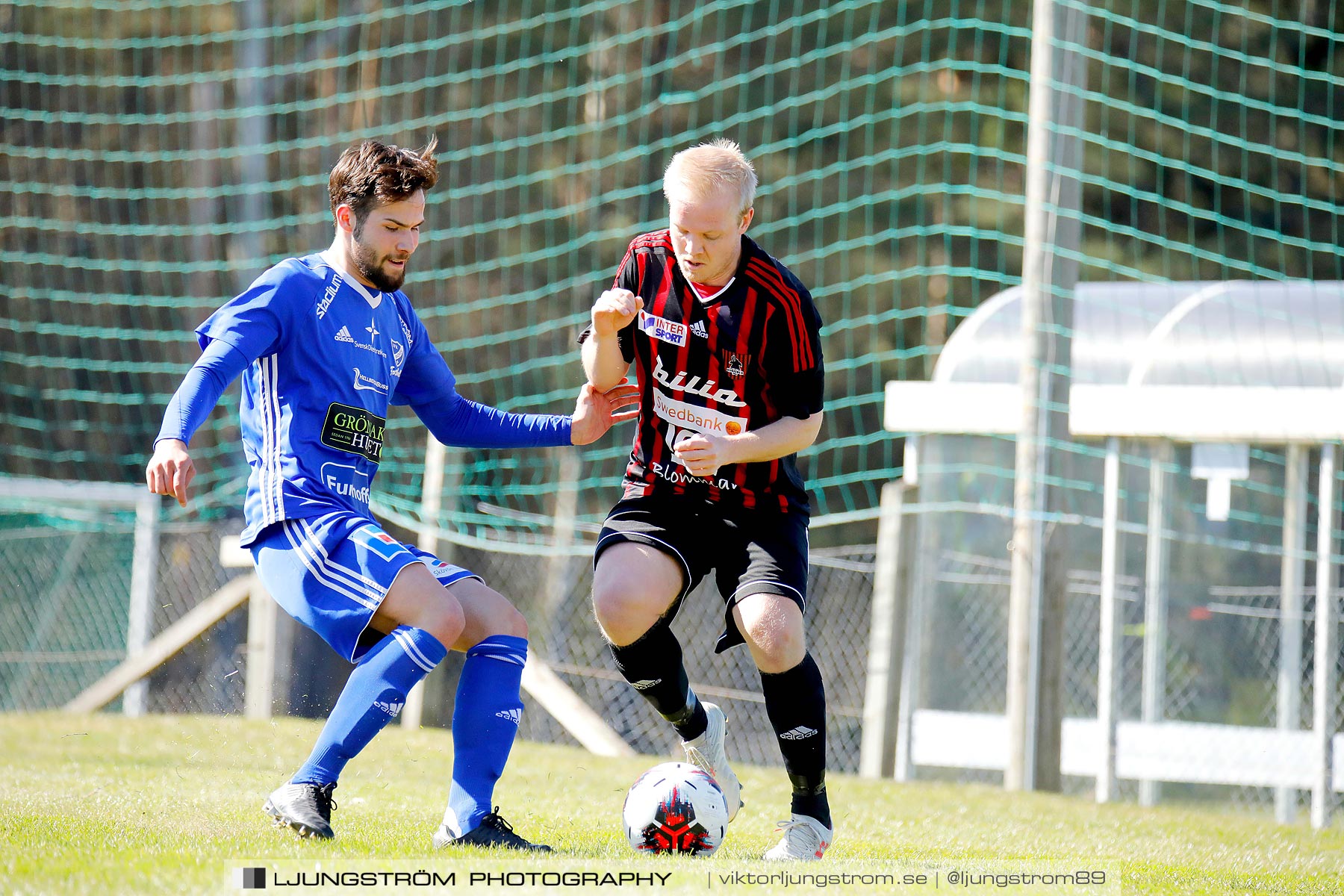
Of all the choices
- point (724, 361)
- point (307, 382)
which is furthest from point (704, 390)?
point (307, 382)

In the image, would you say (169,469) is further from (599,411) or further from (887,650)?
(887,650)

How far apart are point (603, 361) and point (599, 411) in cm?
22

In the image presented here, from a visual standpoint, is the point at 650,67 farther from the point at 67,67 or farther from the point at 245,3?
the point at 67,67

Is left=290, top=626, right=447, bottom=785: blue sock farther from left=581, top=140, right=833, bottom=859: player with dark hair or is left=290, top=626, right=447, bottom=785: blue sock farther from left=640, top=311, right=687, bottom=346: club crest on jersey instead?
left=640, top=311, right=687, bottom=346: club crest on jersey

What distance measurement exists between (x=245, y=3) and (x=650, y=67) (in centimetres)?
409

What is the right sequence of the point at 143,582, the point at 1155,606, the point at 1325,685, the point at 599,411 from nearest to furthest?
the point at 599,411 → the point at 1325,685 → the point at 1155,606 → the point at 143,582

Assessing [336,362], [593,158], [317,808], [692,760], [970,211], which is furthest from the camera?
[593,158]

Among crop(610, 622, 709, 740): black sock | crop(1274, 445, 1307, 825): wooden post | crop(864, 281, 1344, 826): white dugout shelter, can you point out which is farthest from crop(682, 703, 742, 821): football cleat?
crop(1274, 445, 1307, 825): wooden post

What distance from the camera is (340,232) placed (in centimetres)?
381

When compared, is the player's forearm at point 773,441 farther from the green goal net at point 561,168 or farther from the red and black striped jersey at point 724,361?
the green goal net at point 561,168

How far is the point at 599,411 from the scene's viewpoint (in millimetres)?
3998

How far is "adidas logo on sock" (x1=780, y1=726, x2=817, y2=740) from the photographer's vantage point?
3.65 meters

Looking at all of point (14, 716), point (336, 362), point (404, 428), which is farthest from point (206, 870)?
point (404, 428)

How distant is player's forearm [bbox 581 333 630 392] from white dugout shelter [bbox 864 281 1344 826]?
324 cm
